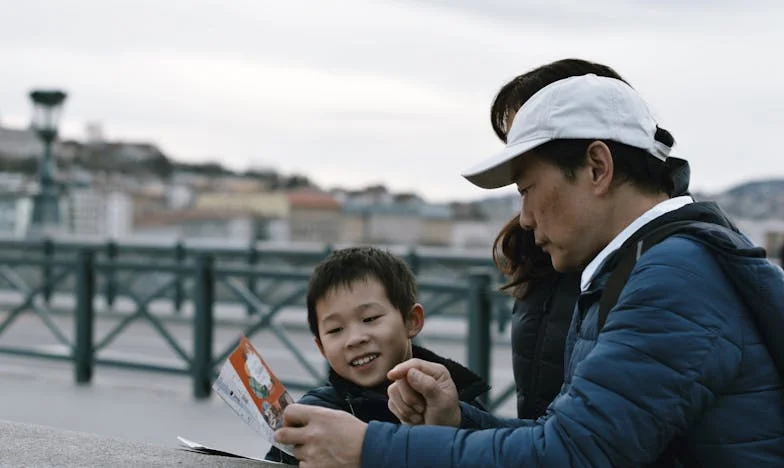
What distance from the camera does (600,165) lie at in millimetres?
1864

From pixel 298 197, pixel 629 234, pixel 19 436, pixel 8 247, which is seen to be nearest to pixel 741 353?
pixel 629 234

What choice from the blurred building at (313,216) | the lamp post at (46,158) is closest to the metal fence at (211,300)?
the lamp post at (46,158)

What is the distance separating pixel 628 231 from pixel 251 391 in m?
0.77

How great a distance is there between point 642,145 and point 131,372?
9071mm

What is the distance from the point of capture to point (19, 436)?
256cm

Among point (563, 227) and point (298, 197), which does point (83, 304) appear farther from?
point (298, 197)

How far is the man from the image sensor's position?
1.63 metres

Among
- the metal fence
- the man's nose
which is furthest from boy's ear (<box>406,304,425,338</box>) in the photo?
the metal fence

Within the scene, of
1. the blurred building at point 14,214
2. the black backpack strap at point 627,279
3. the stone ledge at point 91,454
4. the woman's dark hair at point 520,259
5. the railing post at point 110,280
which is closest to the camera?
the black backpack strap at point 627,279

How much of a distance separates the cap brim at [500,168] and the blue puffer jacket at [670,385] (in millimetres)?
279

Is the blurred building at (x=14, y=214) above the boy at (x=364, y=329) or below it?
below

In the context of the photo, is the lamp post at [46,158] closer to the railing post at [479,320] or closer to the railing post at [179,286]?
the railing post at [179,286]

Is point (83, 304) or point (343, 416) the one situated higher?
point (343, 416)

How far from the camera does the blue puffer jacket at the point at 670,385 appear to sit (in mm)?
1628
